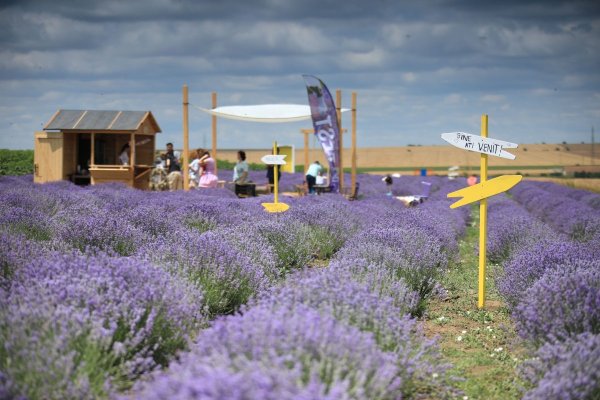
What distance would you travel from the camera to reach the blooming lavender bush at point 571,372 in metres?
3.08

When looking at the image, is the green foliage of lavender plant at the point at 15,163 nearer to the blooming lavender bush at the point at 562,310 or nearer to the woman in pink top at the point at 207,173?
the woman in pink top at the point at 207,173

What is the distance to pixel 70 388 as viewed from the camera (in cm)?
281

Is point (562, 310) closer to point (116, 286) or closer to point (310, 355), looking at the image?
point (310, 355)

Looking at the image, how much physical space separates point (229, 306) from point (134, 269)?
54.2 inches

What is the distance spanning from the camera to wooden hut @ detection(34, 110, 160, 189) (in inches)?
725

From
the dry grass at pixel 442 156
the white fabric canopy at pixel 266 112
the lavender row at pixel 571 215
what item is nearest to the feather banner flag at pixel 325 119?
the white fabric canopy at pixel 266 112

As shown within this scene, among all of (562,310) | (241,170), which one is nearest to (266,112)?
(241,170)

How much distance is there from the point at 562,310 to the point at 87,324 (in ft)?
7.87

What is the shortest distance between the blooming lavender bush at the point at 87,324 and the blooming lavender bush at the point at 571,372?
1.60m

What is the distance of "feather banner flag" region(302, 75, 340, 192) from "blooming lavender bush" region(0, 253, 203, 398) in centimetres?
1109

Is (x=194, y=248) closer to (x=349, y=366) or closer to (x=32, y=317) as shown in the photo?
(x=32, y=317)

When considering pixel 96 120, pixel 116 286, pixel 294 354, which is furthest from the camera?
pixel 96 120

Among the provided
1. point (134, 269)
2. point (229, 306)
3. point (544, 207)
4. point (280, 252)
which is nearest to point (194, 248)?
point (229, 306)

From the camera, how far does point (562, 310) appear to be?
13.3 feet
